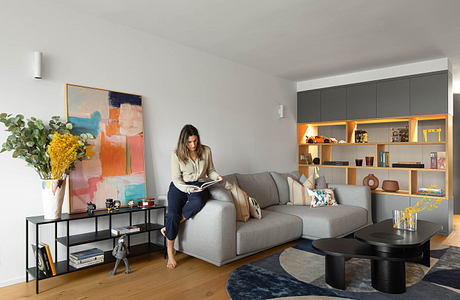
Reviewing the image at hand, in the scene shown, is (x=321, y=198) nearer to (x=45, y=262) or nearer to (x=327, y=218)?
(x=327, y=218)

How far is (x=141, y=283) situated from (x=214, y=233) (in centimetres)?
80

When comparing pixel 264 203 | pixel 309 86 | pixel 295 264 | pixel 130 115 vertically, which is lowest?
pixel 295 264

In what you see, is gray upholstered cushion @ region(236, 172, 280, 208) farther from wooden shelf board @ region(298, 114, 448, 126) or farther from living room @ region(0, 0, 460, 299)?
wooden shelf board @ region(298, 114, 448, 126)

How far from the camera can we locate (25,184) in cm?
300

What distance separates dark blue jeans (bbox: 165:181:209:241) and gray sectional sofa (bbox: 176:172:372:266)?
0.08 metres

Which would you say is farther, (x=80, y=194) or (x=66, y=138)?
(x=80, y=194)

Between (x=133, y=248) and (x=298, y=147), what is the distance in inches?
153

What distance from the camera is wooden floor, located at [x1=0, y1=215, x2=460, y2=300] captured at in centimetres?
266

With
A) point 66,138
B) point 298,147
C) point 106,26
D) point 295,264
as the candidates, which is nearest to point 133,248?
point 66,138

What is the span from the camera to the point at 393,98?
522 centimetres

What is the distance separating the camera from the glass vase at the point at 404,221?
3072mm

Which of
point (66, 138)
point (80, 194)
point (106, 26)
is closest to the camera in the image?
point (66, 138)

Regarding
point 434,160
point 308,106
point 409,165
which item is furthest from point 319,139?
point 434,160

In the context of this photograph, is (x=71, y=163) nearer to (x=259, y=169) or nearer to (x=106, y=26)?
(x=106, y=26)
